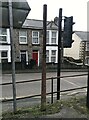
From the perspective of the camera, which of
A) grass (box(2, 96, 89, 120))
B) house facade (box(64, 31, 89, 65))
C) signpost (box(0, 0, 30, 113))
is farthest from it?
house facade (box(64, 31, 89, 65))

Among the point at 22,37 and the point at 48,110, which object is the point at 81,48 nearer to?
the point at 22,37

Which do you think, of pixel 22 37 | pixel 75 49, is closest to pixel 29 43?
pixel 22 37

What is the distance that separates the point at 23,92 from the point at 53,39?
1856cm

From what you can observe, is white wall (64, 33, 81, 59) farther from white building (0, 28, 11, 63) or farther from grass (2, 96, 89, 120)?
grass (2, 96, 89, 120)

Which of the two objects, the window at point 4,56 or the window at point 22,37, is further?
the window at point 22,37

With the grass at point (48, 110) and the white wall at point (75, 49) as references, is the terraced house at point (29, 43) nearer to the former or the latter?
the white wall at point (75, 49)

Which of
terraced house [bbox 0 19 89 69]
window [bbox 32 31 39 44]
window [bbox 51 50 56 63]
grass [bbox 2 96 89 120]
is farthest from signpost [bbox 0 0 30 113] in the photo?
window [bbox 51 50 56 63]

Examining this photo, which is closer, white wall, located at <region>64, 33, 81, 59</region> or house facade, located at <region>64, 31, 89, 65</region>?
house facade, located at <region>64, 31, 89, 65</region>

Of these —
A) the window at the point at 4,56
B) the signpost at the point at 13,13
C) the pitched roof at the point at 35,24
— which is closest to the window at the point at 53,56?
the pitched roof at the point at 35,24

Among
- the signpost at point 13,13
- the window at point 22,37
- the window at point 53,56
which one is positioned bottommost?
the window at point 53,56

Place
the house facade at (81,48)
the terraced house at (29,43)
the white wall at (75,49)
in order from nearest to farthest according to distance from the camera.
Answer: the terraced house at (29,43) < the house facade at (81,48) < the white wall at (75,49)

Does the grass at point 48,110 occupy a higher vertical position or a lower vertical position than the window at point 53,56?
lower

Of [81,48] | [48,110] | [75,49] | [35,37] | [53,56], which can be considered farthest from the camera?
[75,49]

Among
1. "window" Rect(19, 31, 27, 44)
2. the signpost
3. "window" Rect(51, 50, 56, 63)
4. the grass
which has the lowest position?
the grass
